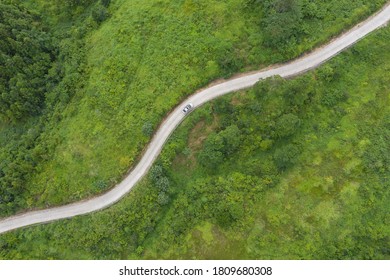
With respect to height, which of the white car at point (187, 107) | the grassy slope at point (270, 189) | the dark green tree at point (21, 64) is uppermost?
the dark green tree at point (21, 64)

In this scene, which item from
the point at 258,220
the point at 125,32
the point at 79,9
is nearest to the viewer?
the point at 258,220

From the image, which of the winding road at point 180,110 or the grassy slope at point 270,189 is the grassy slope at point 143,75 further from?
the grassy slope at point 270,189

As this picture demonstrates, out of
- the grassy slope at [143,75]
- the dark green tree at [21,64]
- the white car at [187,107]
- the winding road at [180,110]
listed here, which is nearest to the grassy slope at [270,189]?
the winding road at [180,110]

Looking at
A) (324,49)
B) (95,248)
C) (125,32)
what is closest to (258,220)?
(95,248)

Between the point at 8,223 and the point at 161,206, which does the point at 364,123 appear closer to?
the point at 161,206

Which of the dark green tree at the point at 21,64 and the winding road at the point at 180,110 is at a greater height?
the dark green tree at the point at 21,64

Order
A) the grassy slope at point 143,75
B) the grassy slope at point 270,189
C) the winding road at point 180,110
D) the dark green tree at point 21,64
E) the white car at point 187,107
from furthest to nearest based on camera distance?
the dark green tree at point 21,64 < the grassy slope at point 143,75 < the winding road at point 180,110 < the white car at point 187,107 < the grassy slope at point 270,189
